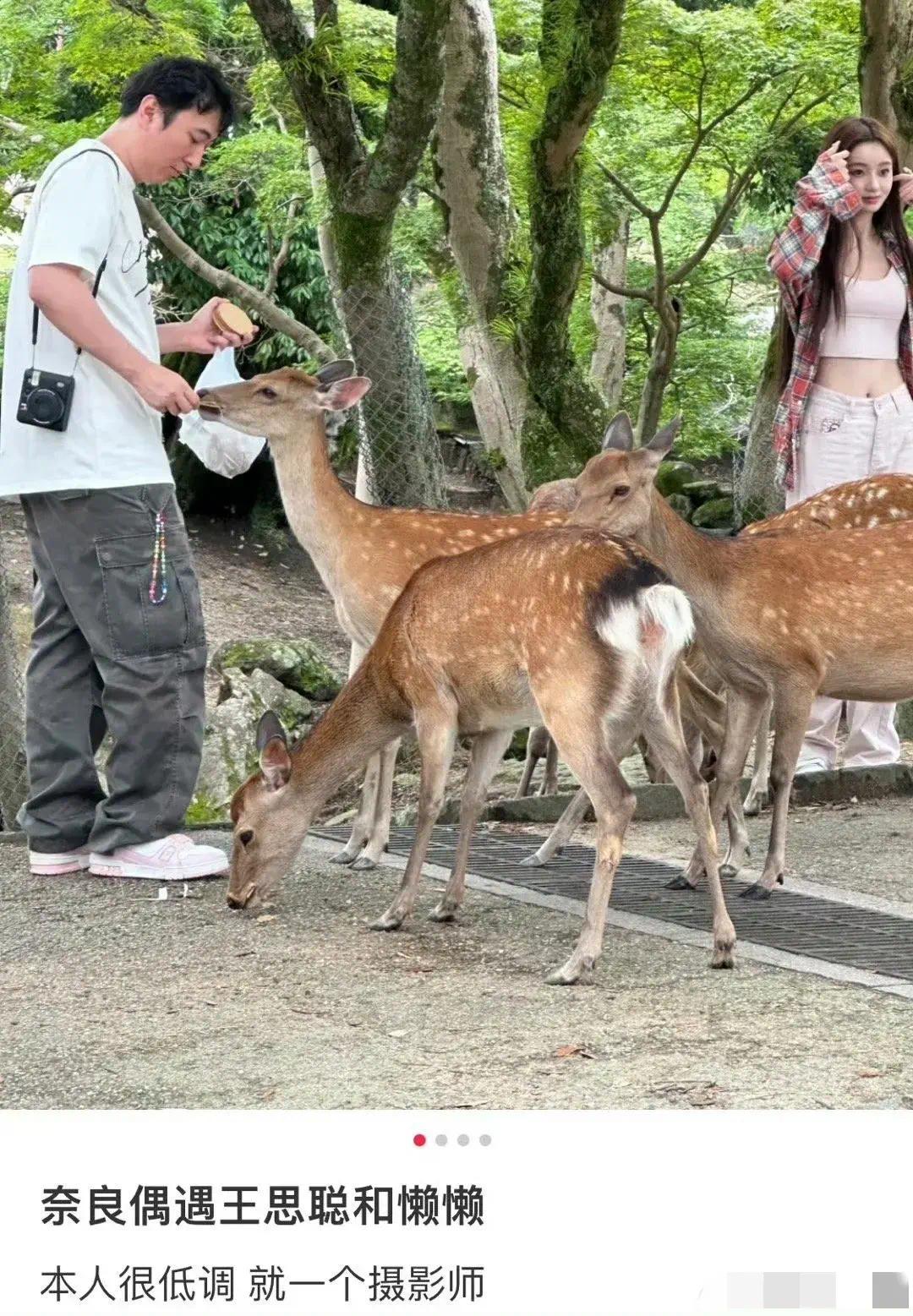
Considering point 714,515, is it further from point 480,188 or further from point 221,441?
point 221,441

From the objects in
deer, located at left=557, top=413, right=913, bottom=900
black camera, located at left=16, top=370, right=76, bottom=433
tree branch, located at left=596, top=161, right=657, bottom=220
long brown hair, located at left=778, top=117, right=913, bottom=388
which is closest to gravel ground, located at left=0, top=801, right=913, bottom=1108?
deer, located at left=557, top=413, right=913, bottom=900

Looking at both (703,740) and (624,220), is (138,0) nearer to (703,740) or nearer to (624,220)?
(624,220)

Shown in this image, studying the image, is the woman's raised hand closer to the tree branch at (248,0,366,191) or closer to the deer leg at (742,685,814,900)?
the deer leg at (742,685,814,900)

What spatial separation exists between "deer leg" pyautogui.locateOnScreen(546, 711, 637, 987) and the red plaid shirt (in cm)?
252

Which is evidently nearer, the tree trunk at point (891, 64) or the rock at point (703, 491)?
the tree trunk at point (891, 64)

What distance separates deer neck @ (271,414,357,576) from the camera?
6250mm

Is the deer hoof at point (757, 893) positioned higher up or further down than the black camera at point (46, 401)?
further down

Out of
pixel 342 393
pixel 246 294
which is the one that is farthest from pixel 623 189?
pixel 342 393

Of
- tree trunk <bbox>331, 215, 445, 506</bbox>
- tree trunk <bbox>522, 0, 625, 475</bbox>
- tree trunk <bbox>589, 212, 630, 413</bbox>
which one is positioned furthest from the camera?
tree trunk <bbox>589, 212, 630, 413</bbox>

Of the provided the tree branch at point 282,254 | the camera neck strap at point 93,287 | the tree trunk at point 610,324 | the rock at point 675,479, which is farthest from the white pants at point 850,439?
the rock at point 675,479

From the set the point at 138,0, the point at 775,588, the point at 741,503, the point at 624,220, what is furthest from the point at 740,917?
the point at 624,220

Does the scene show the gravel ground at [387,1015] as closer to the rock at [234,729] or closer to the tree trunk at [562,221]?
the tree trunk at [562,221]

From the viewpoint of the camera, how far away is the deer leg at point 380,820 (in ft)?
20.0

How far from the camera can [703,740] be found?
258 inches
